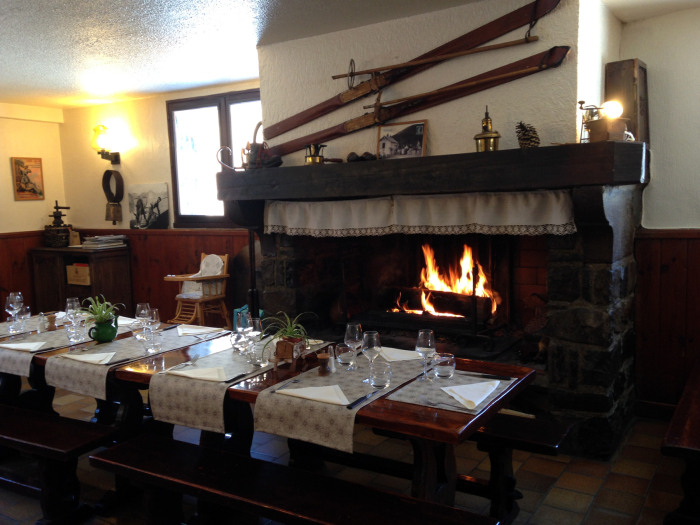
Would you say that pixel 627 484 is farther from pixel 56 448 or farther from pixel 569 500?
pixel 56 448

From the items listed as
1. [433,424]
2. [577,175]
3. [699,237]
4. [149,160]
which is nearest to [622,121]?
[577,175]

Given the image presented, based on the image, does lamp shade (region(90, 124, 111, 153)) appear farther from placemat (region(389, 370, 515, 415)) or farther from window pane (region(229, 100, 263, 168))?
placemat (region(389, 370, 515, 415))

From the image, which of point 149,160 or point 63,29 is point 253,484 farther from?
point 149,160

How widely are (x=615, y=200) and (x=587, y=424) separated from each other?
4.01 feet

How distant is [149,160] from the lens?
20.5ft

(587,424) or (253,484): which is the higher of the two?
(253,484)

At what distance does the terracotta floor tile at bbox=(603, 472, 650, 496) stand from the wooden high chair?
3.63 meters

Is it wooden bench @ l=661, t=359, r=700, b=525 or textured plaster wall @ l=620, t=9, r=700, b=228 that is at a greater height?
textured plaster wall @ l=620, t=9, r=700, b=228

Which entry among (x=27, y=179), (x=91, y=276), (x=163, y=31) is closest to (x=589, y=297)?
(x=163, y=31)

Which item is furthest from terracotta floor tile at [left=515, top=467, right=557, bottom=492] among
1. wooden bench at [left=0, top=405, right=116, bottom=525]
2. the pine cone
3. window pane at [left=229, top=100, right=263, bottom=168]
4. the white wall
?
the white wall

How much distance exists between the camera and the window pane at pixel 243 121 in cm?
556

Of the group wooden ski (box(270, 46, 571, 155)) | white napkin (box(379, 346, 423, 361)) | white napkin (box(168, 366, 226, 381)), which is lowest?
white napkin (box(379, 346, 423, 361))

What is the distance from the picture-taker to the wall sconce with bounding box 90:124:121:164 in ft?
20.6

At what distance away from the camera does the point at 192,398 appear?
2367mm
